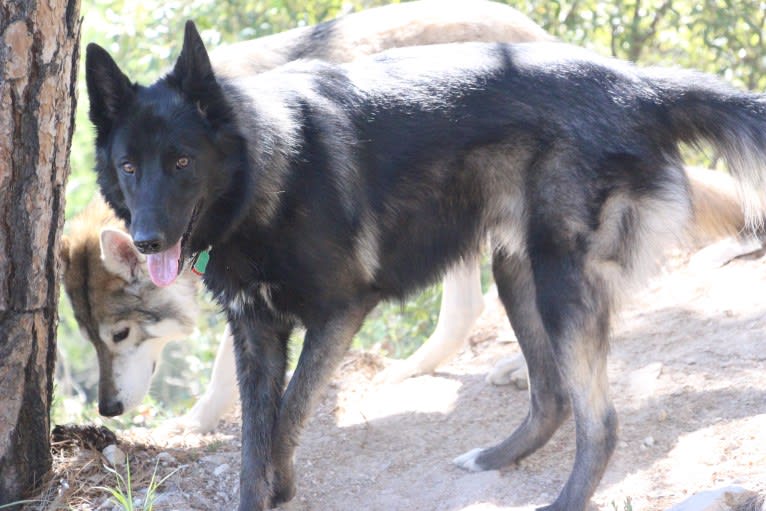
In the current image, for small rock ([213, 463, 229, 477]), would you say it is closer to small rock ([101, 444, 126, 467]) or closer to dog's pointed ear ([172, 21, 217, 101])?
small rock ([101, 444, 126, 467])

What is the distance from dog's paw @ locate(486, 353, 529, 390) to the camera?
5.08m

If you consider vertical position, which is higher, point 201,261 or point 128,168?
point 128,168

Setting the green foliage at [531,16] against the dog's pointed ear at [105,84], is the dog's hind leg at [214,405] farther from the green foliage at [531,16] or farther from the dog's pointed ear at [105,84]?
the green foliage at [531,16]

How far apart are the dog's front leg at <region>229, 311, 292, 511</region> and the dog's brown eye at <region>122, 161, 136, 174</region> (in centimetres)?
82

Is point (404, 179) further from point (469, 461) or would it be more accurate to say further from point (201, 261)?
point (469, 461)

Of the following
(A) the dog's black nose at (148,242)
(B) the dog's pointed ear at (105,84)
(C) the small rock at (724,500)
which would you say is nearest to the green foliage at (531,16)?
(B) the dog's pointed ear at (105,84)

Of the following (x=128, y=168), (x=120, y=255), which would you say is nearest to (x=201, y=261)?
(x=128, y=168)

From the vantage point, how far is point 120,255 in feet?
17.2

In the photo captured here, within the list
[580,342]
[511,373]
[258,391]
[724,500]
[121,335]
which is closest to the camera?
[724,500]

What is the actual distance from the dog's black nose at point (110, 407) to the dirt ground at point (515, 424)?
0.24 meters

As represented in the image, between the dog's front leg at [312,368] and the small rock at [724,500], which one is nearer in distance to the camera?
the small rock at [724,500]

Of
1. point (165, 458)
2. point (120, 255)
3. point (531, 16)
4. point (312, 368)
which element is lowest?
point (165, 458)

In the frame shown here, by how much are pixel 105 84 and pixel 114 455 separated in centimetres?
175

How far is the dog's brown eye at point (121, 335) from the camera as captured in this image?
5.40 m
